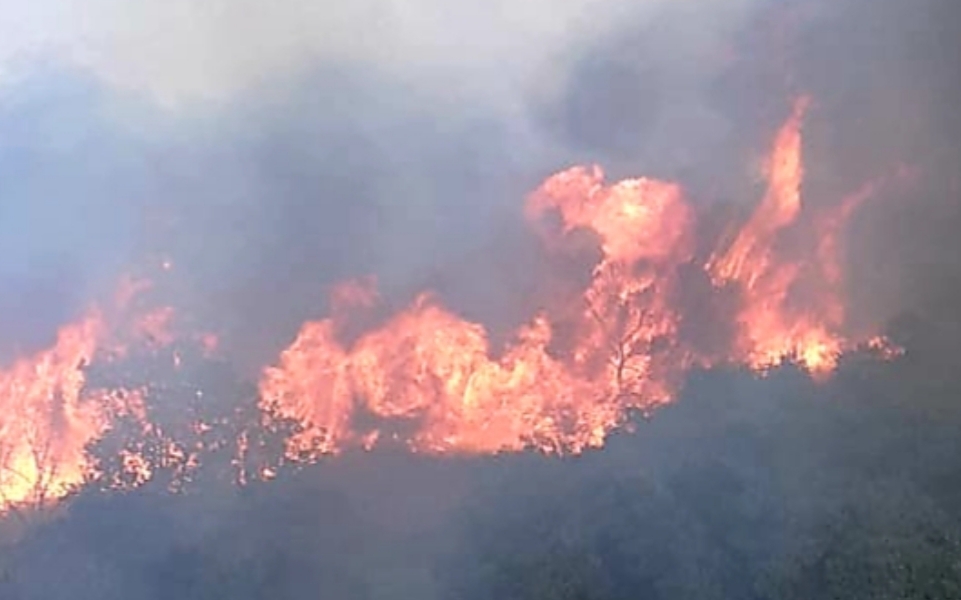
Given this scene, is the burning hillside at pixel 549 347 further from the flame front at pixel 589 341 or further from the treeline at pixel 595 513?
the treeline at pixel 595 513

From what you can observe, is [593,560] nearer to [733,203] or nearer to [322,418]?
[322,418]

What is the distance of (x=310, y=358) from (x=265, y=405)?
6.77 ft

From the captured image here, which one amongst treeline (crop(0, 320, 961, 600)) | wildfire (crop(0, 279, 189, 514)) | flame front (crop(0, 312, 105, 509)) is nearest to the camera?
treeline (crop(0, 320, 961, 600))

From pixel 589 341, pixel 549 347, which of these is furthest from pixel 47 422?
pixel 589 341

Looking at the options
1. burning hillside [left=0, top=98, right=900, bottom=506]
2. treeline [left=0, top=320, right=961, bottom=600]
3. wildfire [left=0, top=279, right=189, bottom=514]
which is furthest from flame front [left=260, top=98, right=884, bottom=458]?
wildfire [left=0, top=279, right=189, bottom=514]

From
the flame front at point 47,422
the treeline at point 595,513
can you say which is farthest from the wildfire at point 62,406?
the treeline at point 595,513

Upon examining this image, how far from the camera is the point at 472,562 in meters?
29.6

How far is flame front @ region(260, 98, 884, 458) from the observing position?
128 ft

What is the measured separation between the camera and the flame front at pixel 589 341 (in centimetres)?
3909

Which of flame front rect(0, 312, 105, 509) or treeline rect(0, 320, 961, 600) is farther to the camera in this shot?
flame front rect(0, 312, 105, 509)

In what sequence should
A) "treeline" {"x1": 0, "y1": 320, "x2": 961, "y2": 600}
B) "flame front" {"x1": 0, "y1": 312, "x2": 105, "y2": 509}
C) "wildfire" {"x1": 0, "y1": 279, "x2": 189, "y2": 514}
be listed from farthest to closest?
1. "flame front" {"x1": 0, "y1": 312, "x2": 105, "y2": 509}
2. "wildfire" {"x1": 0, "y1": 279, "x2": 189, "y2": 514}
3. "treeline" {"x1": 0, "y1": 320, "x2": 961, "y2": 600}

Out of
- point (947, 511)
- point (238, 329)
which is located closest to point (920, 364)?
point (947, 511)

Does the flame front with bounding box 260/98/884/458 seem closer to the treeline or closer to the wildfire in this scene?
the treeline

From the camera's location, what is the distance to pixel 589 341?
135ft
